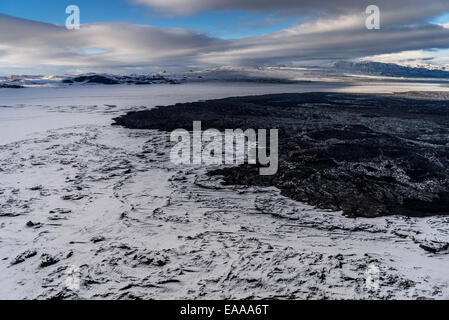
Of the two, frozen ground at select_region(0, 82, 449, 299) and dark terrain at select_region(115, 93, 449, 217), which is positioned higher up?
dark terrain at select_region(115, 93, 449, 217)

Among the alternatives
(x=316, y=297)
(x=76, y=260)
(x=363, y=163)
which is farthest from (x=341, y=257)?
(x=363, y=163)

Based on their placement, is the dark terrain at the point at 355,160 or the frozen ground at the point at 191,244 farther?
the dark terrain at the point at 355,160

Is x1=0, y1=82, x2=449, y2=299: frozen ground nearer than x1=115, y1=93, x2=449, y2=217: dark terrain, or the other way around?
x1=0, y1=82, x2=449, y2=299: frozen ground

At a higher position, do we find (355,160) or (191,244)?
(355,160)

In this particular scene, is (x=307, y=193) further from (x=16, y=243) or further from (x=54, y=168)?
(x=54, y=168)
